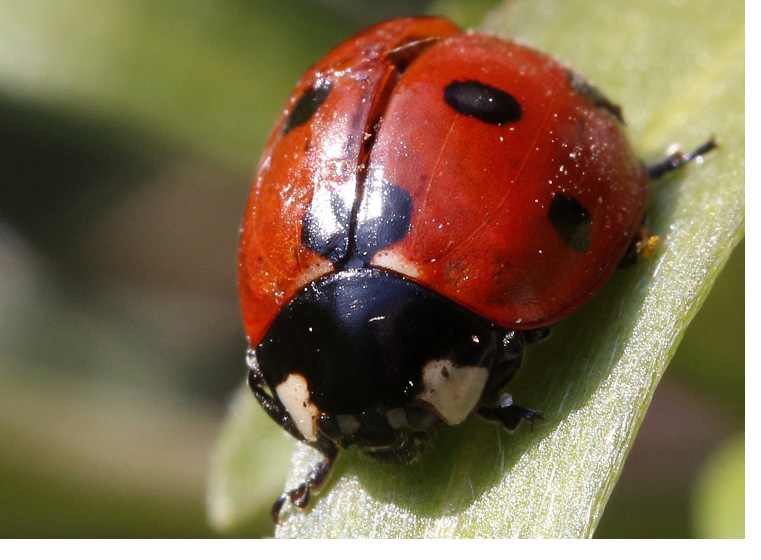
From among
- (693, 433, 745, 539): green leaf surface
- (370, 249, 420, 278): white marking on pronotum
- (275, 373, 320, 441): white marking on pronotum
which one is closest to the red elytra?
(370, 249, 420, 278): white marking on pronotum

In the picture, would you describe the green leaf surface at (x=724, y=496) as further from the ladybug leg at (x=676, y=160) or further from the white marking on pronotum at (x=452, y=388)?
the white marking on pronotum at (x=452, y=388)

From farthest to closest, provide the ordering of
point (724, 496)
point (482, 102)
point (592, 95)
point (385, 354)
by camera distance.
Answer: point (724, 496) → point (592, 95) → point (482, 102) → point (385, 354)

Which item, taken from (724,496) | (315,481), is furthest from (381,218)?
(724,496)

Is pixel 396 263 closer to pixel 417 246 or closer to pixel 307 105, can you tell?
pixel 417 246

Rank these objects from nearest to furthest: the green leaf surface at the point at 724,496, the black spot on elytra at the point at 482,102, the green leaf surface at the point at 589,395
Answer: the green leaf surface at the point at 589,395, the black spot on elytra at the point at 482,102, the green leaf surface at the point at 724,496

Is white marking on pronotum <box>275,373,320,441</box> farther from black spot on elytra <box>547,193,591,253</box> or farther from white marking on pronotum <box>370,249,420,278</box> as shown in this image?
black spot on elytra <box>547,193,591,253</box>

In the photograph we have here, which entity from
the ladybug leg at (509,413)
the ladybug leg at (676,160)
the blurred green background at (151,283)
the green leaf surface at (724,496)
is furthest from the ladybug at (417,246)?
the green leaf surface at (724,496)

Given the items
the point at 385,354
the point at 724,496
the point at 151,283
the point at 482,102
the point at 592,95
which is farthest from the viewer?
the point at 151,283
